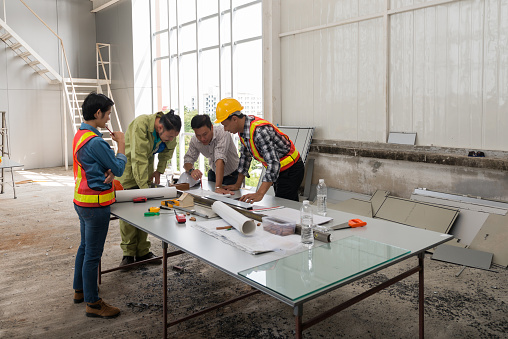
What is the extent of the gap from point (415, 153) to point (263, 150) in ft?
8.13

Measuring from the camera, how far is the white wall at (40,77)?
11680 mm

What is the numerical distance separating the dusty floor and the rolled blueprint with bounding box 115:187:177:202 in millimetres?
829

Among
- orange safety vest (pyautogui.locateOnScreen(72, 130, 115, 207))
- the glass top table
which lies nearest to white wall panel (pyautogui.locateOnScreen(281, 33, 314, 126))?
orange safety vest (pyautogui.locateOnScreen(72, 130, 115, 207))

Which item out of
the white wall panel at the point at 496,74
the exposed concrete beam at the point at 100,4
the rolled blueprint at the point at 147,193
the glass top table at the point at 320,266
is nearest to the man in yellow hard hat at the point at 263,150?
the rolled blueprint at the point at 147,193

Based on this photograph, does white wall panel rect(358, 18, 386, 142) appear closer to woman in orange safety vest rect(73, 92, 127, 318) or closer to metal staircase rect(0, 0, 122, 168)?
woman in orange safety vest rect(73, 92, 127, 318)

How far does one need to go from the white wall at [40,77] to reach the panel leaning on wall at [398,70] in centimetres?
812

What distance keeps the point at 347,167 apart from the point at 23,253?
14.2 ft

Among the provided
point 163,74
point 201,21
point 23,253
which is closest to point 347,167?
point 23,253

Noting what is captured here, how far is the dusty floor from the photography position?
3.03m

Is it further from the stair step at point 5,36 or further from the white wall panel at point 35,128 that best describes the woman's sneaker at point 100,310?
the white wall panel at point 35,128

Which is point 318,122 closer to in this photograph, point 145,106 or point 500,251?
point 500,251

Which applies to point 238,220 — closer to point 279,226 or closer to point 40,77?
point 279,226

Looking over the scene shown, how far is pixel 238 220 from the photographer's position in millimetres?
2555

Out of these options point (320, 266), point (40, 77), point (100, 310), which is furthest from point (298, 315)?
point (40, 77)
